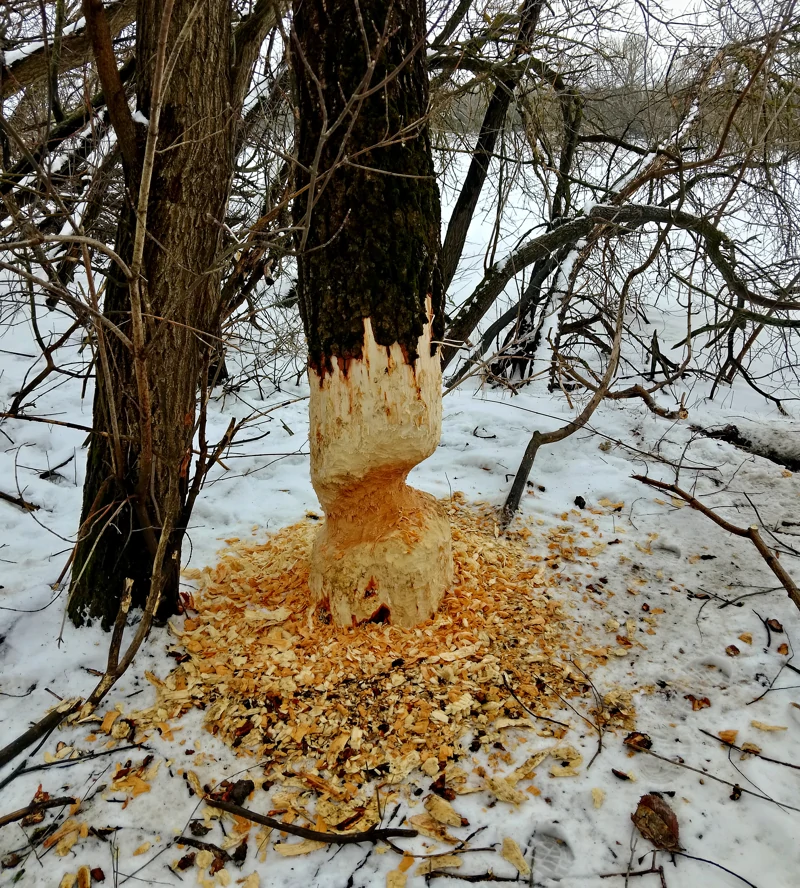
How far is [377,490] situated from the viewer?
7.74 ft

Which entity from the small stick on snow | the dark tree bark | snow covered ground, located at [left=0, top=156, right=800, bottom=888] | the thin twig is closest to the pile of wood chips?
snow covered ground, located at [left=0, top=156, right=800, bottom=888]

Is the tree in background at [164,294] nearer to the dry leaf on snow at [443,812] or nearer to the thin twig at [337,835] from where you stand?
the thin twig at [337,835]

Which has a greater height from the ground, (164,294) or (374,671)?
(164,294)

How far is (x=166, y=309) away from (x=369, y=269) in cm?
73

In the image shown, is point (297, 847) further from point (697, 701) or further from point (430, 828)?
point (697, 701)

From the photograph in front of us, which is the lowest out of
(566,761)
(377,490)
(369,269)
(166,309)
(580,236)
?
(566,761)

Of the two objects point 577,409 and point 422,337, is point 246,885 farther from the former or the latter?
point 577,409

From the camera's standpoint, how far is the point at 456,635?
229 cm

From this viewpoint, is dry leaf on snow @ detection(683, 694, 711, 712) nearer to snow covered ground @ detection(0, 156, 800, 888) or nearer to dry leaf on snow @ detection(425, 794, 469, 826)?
snow covered ground @ detection(0, 156, 800, 888)

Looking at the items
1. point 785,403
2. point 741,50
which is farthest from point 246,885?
point 785,403

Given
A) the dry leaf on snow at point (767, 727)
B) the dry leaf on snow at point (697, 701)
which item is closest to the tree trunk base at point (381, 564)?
the dry leaf on snow at point (697, 701)

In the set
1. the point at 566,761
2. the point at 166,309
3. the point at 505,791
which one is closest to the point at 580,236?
the point at 166,309

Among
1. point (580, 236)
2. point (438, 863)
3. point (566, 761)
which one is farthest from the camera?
point (580, 236)

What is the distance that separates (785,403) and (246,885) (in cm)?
515
